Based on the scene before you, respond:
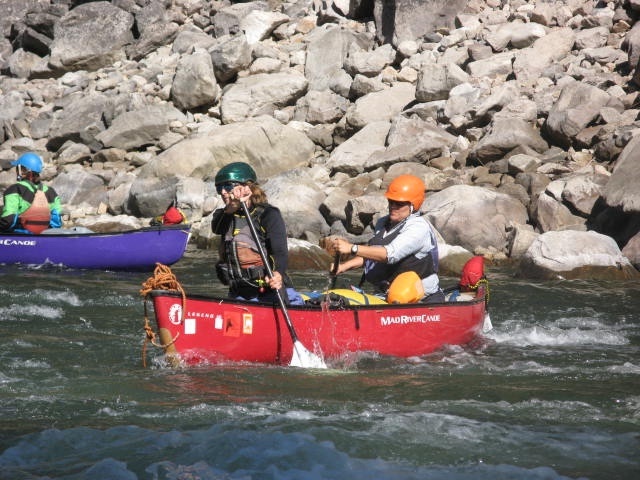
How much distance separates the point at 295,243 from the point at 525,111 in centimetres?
580

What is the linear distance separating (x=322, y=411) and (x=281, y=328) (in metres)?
1.32

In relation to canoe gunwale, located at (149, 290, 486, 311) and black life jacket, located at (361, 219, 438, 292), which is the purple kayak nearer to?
black life jacket, located at (361, 219, 438, 292)

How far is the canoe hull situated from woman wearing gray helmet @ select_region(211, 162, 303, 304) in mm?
335

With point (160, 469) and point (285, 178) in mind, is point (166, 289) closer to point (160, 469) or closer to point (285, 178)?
point (160, 469)

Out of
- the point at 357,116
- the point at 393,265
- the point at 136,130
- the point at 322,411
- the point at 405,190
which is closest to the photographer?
the point at 322,411

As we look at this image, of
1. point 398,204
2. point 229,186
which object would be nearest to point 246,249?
point 229,186

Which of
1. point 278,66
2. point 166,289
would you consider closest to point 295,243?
point 166,289

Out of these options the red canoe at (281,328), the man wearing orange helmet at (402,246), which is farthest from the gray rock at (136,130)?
the red canoe at (281,328)

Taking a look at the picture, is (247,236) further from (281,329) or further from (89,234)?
(89,234)

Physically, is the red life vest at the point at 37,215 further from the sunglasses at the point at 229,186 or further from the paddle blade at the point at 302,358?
the paddle blade at the point at 302,358

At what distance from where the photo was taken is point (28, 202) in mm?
13070

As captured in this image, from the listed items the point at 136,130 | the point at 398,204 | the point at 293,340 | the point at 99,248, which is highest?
the point at 136,130

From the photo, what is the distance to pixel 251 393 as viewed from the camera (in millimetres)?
6336

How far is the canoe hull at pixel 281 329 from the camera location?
6781mm
